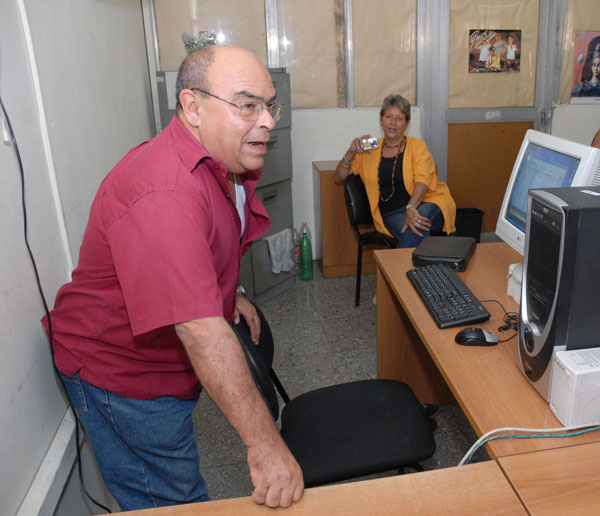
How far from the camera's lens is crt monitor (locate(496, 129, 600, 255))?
1322 millimetres

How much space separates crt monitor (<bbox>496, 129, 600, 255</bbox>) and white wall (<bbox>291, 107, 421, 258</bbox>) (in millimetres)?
2411

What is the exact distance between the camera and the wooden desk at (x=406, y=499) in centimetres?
88

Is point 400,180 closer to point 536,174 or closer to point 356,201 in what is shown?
point 356,201

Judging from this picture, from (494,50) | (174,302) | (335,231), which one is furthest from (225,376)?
(494,50)

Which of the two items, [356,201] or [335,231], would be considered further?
[335,231]

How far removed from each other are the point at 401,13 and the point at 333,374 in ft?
9.45

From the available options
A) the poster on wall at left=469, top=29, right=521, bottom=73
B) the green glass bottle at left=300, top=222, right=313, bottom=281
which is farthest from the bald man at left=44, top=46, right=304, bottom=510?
the poster on wall at left=469, top=29, right=521, bottom=73

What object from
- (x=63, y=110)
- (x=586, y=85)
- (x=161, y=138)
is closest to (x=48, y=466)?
(x=161, y=138)

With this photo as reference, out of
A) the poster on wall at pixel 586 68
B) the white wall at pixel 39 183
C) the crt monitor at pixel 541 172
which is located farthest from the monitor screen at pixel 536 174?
the poster on wall at pixel 586 68

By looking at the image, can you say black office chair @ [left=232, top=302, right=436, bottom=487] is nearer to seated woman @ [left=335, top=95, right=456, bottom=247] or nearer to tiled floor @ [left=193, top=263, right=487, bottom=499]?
tiled floor @ [left=193, top=263, right=487, bottom=499]

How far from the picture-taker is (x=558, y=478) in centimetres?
93

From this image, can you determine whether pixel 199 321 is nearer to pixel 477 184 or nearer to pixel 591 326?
pixel 591 326

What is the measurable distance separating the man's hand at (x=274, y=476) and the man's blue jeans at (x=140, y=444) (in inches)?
16.9

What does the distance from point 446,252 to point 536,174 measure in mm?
452
